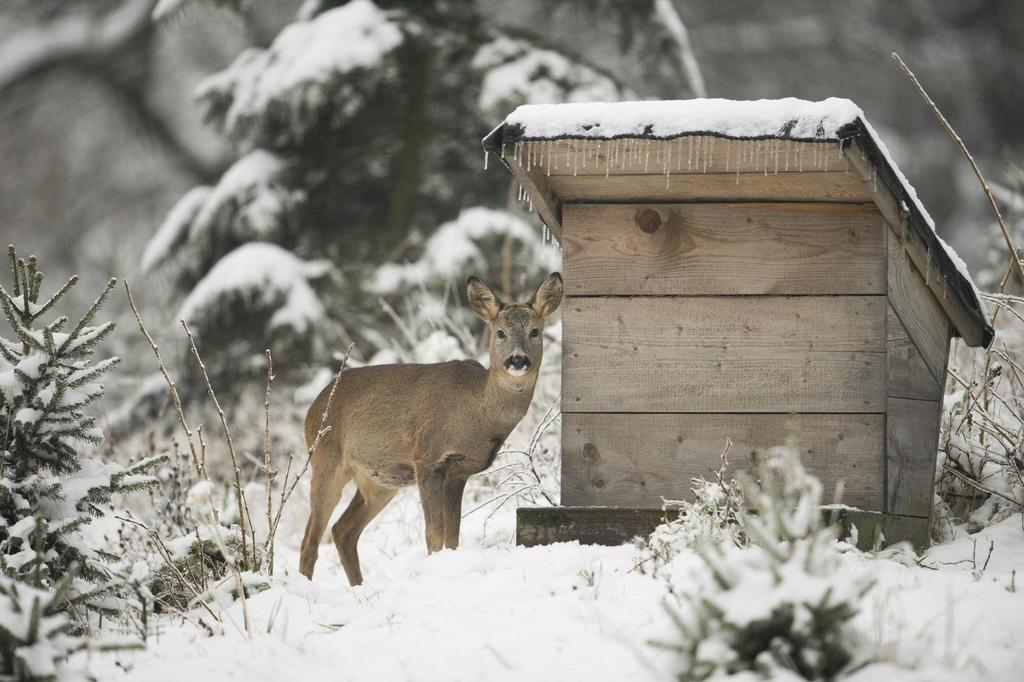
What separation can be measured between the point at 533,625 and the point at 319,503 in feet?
7.45

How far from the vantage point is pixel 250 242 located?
11.0m

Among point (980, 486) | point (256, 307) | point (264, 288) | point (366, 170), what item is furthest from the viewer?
point (366, 170)

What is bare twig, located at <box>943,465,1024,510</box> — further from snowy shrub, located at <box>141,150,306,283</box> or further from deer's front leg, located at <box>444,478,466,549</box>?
snowy shrub, located at <box>141,150,306,283</box>

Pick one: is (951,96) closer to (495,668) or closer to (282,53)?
(282,53)

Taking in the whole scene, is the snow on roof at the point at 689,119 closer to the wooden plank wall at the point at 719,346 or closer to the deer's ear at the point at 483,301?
the wooden plank wall at the point at 719,346

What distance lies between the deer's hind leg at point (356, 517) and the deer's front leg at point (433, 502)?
607mm

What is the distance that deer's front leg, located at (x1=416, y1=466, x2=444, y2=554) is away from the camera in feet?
16.3

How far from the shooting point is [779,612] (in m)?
2.62

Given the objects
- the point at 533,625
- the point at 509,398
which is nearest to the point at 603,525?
the point at 509,398

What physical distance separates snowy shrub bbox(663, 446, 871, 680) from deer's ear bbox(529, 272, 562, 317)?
262 centimetres

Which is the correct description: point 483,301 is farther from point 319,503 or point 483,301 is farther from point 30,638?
point 30,638

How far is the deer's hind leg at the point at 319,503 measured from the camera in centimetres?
544

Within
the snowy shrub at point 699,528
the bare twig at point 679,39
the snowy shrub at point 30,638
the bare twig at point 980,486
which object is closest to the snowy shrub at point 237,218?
the bare twig at point 679,39

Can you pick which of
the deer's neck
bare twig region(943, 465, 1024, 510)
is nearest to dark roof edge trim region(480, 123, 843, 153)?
the deer's neck
